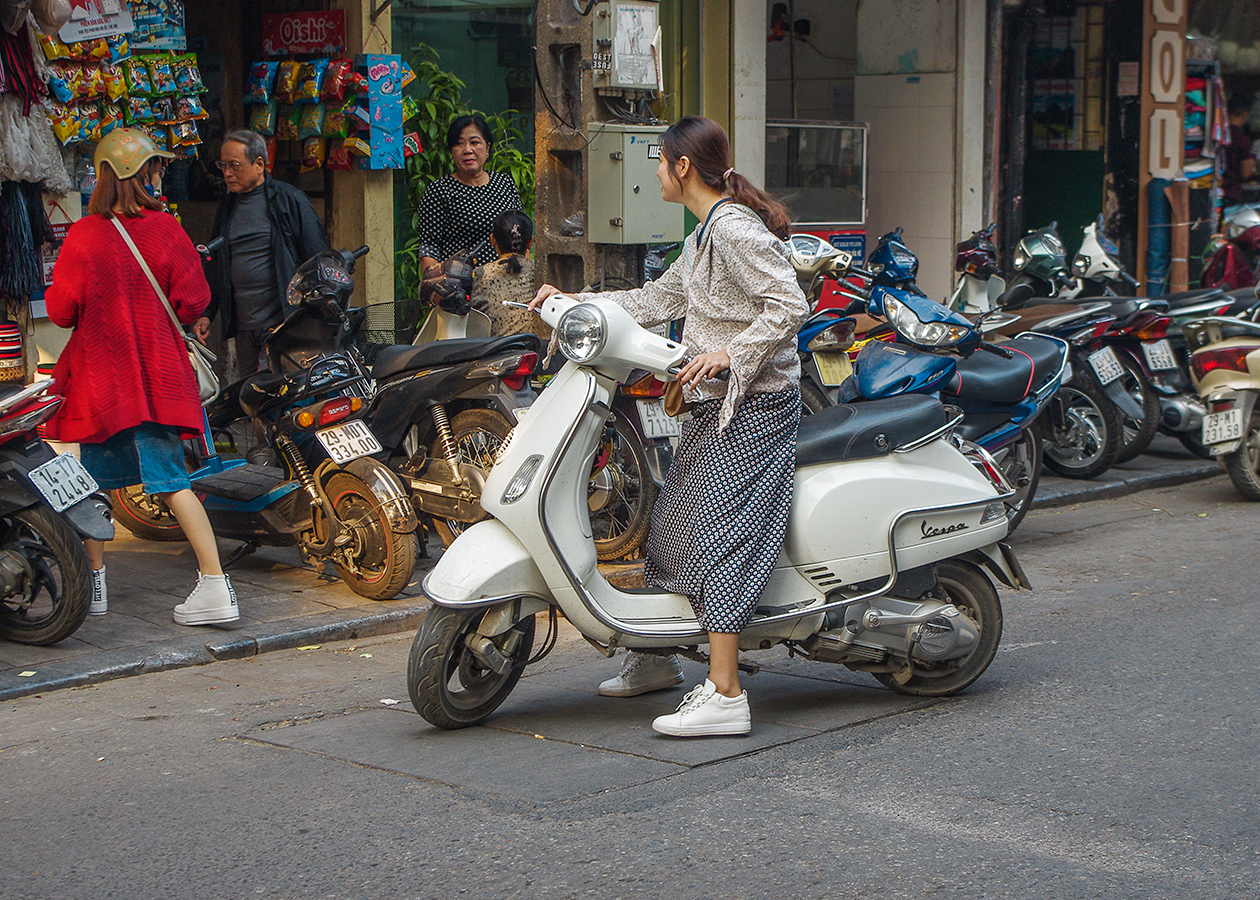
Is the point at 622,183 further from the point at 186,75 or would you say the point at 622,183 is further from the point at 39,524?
the point at 39,524

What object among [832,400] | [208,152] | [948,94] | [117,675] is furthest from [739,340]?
[948,94]

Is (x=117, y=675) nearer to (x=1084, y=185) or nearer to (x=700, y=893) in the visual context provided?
(x=700, y=893)

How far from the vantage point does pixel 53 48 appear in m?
8.24

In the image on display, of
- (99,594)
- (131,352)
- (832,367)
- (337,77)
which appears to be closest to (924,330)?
(832,367)

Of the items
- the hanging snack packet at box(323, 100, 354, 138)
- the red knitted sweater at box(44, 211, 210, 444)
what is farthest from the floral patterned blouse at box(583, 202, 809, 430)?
the hanging snack packet at box(323, 100, 354, 138)

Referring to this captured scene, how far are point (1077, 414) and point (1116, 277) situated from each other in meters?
1.82

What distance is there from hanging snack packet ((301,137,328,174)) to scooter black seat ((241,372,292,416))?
139 inches

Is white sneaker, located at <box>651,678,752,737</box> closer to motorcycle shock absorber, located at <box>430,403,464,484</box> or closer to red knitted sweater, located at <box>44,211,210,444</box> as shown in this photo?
motorcycle shock absorber, located at <box>430,403,464,484</box>

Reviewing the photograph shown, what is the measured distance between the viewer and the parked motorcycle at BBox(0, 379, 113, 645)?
19.1 ft

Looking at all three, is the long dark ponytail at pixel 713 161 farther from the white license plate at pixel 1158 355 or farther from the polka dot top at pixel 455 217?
the white license plate at pixel 1158 355

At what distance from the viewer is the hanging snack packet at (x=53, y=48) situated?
26.9ft

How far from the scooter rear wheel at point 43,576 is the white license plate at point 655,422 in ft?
8.51

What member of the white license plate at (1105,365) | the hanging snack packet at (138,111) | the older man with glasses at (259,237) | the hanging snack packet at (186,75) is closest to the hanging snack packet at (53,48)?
the hanging snack packet at (138,111)

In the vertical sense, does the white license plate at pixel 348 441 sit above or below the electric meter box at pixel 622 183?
below
